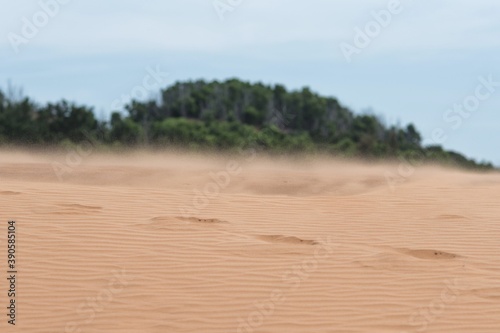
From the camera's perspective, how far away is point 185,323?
25.7ft

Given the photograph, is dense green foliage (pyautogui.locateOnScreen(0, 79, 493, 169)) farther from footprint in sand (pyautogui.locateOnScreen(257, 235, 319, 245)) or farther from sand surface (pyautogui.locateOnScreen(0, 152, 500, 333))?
footprint in sand (pyautogui.locateOnScreen(257, 235, 319, 245))

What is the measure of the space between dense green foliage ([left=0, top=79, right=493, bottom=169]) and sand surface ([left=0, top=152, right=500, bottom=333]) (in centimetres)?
1558

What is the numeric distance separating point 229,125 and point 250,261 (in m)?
36.2

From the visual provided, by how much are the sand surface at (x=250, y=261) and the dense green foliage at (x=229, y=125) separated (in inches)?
613

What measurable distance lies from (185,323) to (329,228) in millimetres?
3660

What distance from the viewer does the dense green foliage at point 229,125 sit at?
31.8 meters

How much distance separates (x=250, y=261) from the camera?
9.42 metres

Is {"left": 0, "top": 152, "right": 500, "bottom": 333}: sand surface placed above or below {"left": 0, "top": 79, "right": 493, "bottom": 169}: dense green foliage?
Result: below

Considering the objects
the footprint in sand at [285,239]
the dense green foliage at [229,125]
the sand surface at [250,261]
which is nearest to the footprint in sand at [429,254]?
the sand surface at [250,261]

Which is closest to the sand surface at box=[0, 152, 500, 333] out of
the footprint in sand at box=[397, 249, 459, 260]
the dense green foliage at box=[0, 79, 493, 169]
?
the footprint in sand at box=[397, 249, 459, 260]

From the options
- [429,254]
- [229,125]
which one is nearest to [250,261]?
[429,254]

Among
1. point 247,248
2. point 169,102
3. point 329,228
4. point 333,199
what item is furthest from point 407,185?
point 169,102

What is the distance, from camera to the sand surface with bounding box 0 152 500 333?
801 centimetres

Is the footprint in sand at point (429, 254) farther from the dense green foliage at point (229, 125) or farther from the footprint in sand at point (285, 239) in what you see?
the dense green foliage at point (229, 125)
